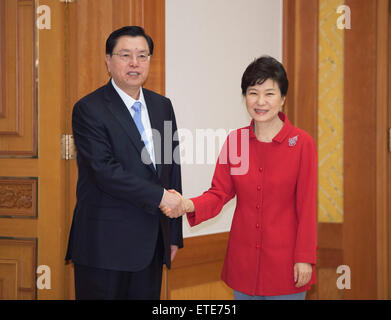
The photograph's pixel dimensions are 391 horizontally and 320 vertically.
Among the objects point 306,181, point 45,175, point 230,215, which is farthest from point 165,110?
point 230,215

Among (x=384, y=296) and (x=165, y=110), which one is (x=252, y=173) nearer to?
(x=165, y=110)

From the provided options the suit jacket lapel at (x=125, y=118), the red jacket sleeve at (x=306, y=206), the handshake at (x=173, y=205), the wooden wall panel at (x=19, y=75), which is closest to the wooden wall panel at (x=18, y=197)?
the wooden wall panel at (x=19, y=75)

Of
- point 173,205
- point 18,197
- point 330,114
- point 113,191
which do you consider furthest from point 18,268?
point 330,114

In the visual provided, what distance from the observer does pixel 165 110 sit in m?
1.96

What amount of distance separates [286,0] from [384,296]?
7.41 feet

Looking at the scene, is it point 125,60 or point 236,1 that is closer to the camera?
point 125,60

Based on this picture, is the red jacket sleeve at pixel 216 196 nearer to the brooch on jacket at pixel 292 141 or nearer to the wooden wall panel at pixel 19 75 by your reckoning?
the brooch on jacket at pixel 292 141

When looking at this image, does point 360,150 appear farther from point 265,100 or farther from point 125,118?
point 125,118

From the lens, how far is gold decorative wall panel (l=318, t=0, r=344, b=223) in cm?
285

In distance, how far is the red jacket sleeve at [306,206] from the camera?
154 cm

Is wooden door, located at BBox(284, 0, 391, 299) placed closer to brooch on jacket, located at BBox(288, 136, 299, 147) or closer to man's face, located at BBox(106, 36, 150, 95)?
brooch on jacket, located at BBox(288, 136, 299, 147)

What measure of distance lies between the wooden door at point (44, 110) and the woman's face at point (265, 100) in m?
1.00

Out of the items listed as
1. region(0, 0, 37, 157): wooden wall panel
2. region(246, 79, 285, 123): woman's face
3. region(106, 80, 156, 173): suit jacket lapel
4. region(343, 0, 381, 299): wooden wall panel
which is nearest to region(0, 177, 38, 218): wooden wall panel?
region(0, 0, 37, 157): wooden wall panel

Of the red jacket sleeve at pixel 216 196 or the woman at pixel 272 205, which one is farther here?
the red jacket sleeve at pixel 216 196
